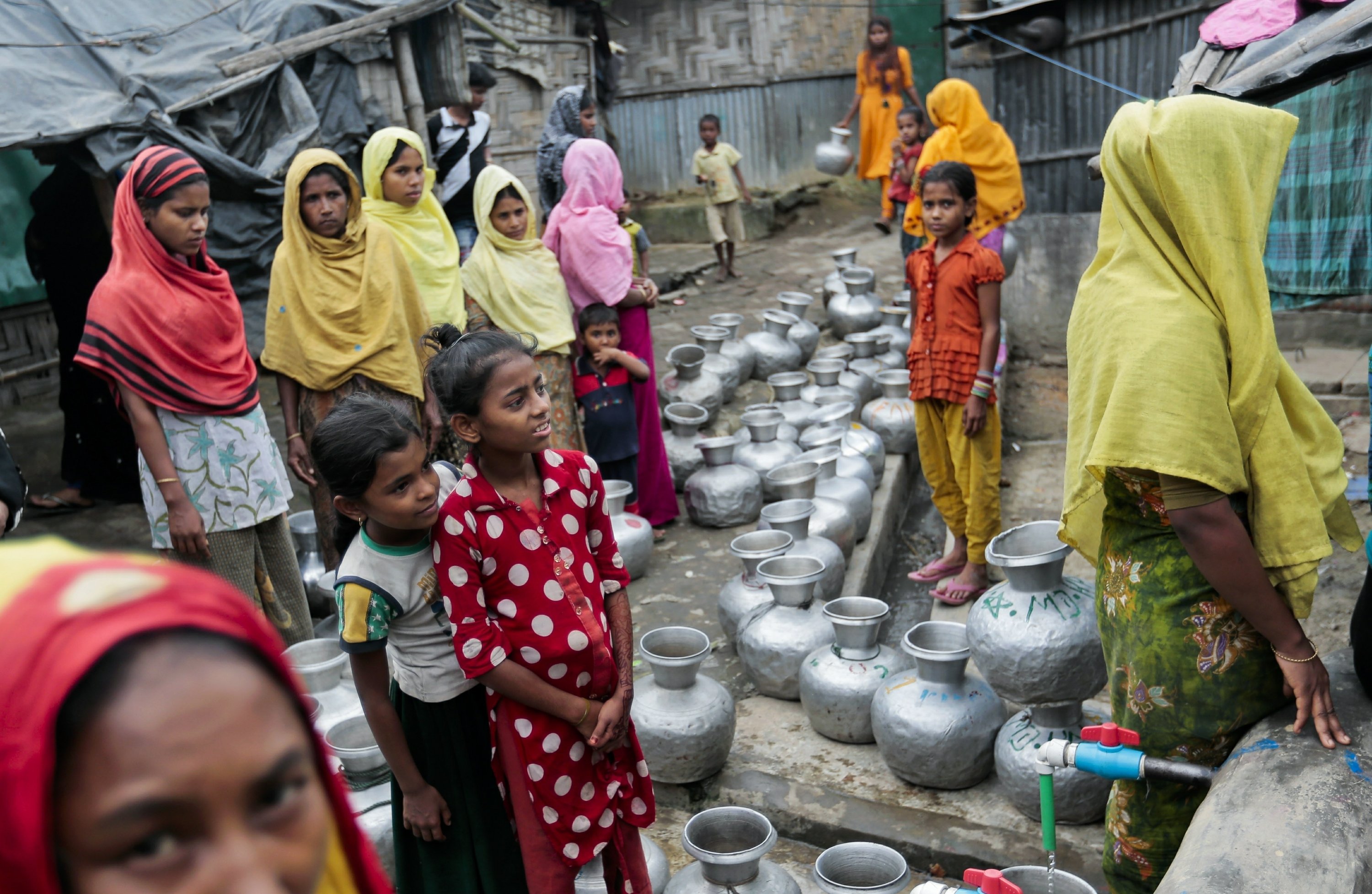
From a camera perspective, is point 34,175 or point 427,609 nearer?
point 427,609

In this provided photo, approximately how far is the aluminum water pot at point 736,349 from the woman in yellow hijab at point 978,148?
1.64 m

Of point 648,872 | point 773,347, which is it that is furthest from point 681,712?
point 773,347

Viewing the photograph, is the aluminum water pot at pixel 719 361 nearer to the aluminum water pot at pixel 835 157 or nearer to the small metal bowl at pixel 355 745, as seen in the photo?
the aluminum water pot at pixel 835 157

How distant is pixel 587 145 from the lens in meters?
5.46

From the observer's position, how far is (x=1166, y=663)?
211 centimetres

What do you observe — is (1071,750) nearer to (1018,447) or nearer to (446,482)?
(446,482)

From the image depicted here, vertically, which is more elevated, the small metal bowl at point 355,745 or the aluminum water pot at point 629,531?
the small metal bowl at point 355,745

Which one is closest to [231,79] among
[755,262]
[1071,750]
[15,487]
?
[15,487]

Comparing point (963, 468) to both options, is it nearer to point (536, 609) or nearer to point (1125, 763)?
point (1125, 763)

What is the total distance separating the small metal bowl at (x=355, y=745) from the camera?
2.81 metres

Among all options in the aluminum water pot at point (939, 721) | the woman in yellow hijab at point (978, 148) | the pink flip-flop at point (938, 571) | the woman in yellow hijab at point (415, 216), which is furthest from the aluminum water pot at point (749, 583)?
the woman in yellow hijab at point (978, 148)

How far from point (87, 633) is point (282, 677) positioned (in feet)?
0.46

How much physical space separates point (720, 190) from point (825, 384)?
18.4 feet

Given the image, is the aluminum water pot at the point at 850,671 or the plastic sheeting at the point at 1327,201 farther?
the plastic sheeting at the point at 1327,201
